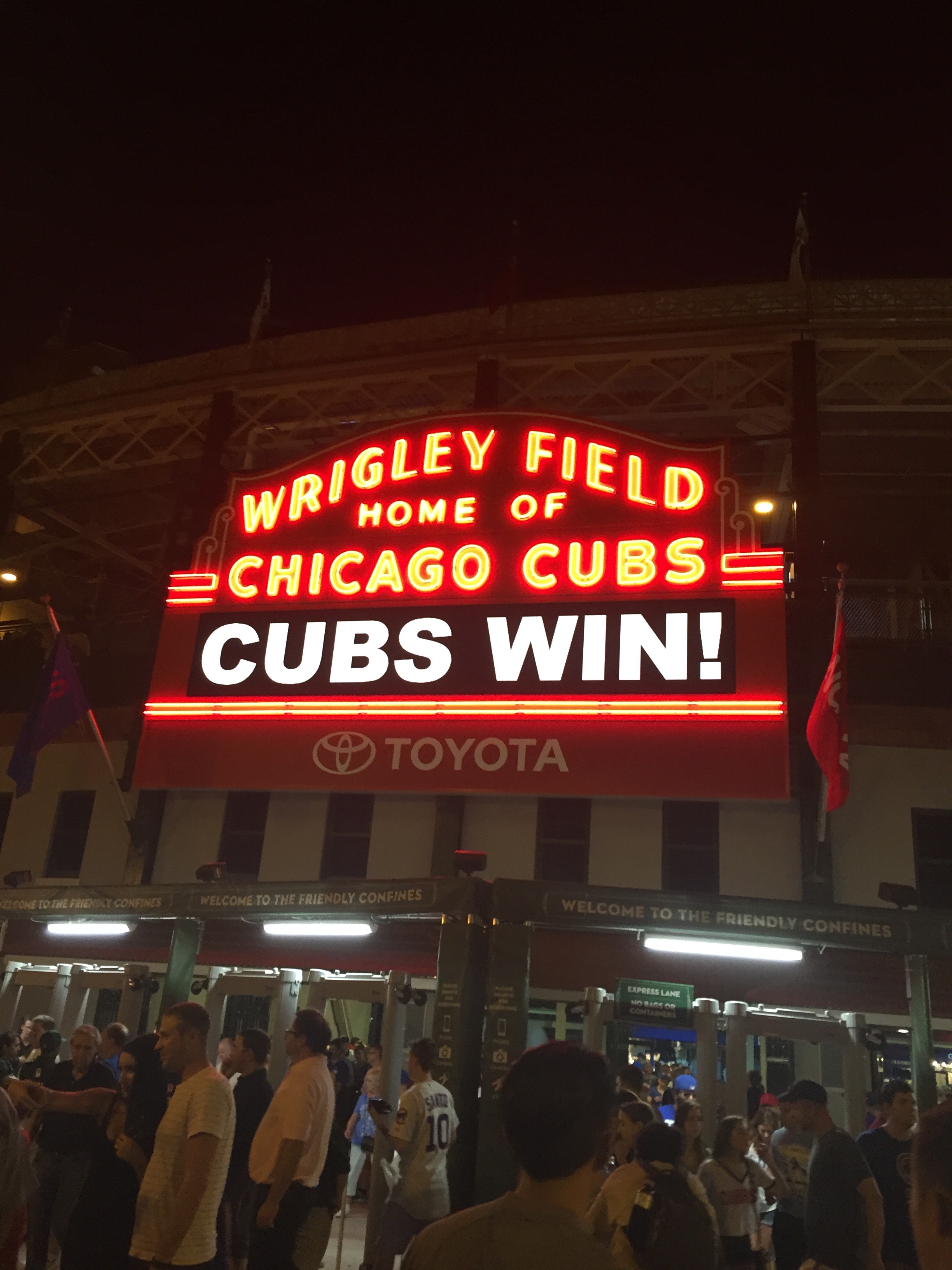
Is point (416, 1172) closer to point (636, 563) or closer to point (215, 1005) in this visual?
point (215, 1005)

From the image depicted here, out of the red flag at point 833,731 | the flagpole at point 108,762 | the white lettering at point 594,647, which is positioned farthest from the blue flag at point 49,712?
the red flag at point 833,731

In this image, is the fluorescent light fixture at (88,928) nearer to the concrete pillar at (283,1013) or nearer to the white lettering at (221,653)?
the concrete pillar at (283,1013)

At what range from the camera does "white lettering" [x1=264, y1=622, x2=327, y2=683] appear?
563 inches

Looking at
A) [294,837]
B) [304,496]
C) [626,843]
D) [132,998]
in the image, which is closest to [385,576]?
[304,496]

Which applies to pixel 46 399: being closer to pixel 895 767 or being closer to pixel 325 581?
pixel 325 581

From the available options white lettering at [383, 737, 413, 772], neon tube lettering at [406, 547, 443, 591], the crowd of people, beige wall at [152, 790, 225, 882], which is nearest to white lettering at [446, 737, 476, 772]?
white lettering at [383, 737, 413, 772]

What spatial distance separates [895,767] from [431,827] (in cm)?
708

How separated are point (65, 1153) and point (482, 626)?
8.66 metres

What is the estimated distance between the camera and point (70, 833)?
1759 cm

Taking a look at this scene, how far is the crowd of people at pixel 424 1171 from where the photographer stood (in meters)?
2.34

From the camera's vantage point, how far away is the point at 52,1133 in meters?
6.62

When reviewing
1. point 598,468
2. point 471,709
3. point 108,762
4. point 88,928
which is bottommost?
point 88,928

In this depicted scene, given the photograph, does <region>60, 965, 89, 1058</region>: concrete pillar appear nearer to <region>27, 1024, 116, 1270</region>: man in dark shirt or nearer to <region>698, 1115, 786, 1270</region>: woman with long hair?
<region>27, 1024, 116, 1270</region>: man in dark shirt

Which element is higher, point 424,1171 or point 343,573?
point 343,573
